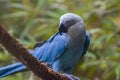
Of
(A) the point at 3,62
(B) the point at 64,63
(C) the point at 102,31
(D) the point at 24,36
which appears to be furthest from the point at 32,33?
(B) the point at 64,63

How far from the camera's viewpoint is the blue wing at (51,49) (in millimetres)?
991

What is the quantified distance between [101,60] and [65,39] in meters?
0.94

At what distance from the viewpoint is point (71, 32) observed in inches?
37.5

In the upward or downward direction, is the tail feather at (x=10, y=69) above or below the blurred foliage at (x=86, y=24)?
above

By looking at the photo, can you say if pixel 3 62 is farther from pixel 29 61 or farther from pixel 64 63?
pixel 29 61

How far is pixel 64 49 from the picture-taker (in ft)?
3.26

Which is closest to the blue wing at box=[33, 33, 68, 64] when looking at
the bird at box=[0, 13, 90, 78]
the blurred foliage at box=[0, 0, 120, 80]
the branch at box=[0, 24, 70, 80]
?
the bird at box=[0, 13, 90, 78]

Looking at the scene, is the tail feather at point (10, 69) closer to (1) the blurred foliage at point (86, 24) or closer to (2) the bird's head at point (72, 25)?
(2) the bird's head at point (72, 25)

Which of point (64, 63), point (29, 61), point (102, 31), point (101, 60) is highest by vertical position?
point (29, 61)

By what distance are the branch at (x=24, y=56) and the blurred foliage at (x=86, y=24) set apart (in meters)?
0.99

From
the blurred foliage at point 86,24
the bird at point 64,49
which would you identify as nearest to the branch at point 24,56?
the bird at point 64,49

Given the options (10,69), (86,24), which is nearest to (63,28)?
(10,69)

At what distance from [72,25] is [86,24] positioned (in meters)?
1.08

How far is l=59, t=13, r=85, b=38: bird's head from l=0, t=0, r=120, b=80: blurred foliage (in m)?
0.85
